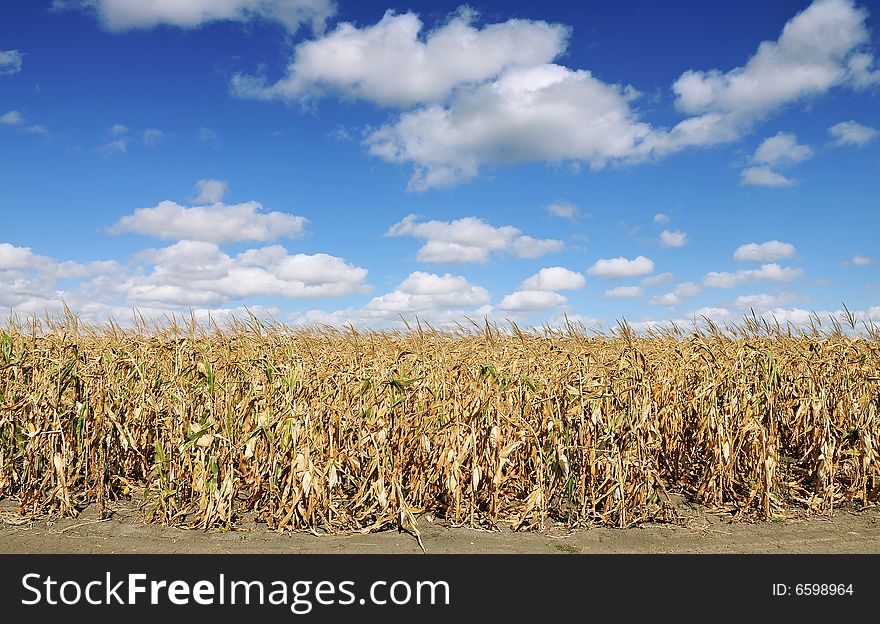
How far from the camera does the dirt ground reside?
4.91 meters

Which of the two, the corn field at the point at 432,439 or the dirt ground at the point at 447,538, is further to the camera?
the corn field at the point at 432,439

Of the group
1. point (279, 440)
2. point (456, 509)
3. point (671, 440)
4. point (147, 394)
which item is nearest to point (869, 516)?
point (671, 440)

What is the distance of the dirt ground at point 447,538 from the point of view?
4910 mm

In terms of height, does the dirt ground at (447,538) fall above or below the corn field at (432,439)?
below

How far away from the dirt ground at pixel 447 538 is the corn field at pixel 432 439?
13 cm

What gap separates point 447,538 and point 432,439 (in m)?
0.75

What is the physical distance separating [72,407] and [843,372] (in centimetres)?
695

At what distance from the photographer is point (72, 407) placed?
5.79 meters

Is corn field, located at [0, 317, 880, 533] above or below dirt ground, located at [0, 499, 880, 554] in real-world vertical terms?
above

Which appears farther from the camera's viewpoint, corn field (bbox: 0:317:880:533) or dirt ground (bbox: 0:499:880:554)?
corn field (bbox: 0:317:880:533)

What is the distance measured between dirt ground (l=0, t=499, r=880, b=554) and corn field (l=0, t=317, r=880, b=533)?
0.13 metres

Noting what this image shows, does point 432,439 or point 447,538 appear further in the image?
point 432,439

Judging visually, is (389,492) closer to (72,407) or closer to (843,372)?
(72,407)

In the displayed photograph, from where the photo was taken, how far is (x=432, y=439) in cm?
538
